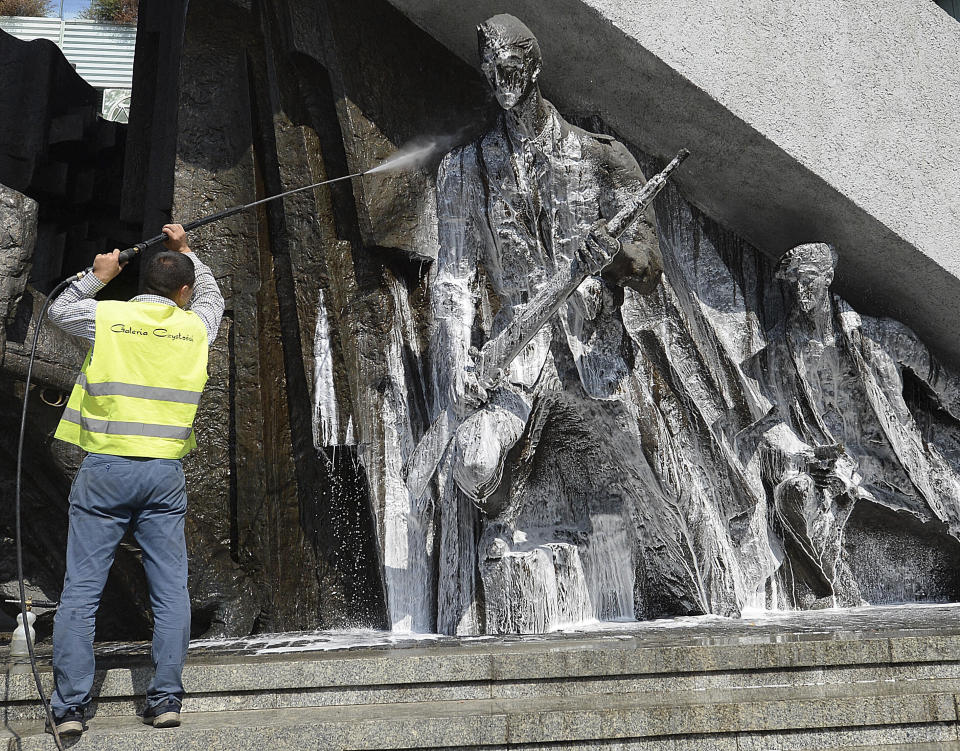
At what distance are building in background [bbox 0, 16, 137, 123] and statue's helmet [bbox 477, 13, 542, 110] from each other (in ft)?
39.9

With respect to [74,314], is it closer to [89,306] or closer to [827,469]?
[89,306]

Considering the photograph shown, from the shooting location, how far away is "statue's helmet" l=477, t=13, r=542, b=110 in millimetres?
4883

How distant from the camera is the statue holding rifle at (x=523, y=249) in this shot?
16.2 ft

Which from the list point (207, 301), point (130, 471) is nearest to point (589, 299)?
point (207, 301)

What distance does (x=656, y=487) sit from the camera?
202 inches

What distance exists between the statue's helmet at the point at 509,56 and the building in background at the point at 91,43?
12173mm

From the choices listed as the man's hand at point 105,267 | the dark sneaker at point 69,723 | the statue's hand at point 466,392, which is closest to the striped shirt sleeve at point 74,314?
the man's hand at point 105,267

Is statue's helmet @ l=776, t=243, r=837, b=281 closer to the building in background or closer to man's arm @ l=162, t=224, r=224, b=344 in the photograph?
man's arm @ l=162, t=224, r=224, b=344

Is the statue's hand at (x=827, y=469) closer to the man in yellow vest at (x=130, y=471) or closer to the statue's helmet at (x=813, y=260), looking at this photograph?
the statue's helmet at (x=813, y=260)

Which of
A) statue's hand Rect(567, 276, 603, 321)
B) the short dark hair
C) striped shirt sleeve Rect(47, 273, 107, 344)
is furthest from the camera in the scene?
statue's hand Rect(567, 276, 603, 321)

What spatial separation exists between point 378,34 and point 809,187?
2.55 m

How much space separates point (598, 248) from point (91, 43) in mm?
14400

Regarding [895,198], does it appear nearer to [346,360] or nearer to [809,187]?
[809,187]

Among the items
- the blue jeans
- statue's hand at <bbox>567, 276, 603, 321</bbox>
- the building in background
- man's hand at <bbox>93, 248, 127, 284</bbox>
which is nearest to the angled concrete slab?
statue's hand at <bbox>567, 276, 603, 321</bbox>
